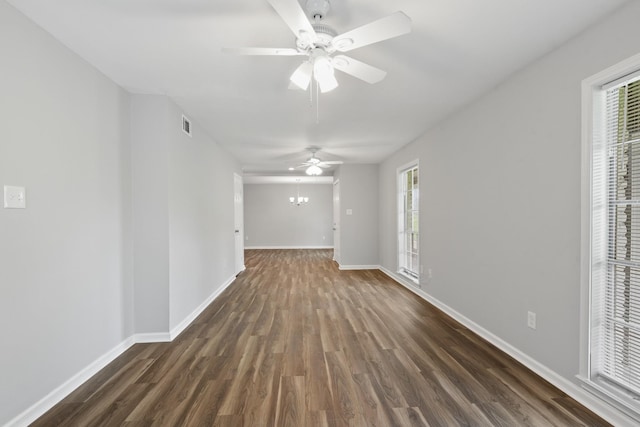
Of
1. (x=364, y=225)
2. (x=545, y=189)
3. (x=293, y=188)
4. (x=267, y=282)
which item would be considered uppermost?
(x=293, y=188)

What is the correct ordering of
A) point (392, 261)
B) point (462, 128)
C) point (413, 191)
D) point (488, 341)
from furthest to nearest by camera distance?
point (392, 261) < point (413, 191) < point (462, 128) < point (488, 341)

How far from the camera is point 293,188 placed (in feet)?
34.7

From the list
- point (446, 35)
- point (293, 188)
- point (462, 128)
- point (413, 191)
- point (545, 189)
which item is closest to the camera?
point (446, 35)

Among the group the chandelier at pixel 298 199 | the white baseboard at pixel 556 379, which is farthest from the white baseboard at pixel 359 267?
the chandelier at pixel 298 199

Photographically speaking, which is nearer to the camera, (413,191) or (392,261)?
(413,191)

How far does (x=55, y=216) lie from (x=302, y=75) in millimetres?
1939

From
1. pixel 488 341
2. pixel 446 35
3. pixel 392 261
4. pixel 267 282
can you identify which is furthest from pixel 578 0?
pixel 267 282

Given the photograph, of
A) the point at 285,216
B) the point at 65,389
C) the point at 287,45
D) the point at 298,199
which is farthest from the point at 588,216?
the point at 285,216

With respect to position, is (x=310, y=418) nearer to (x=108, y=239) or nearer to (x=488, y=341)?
(x=488, y=341)

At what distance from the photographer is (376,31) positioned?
56.4 inches

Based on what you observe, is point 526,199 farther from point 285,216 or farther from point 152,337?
point 285,216

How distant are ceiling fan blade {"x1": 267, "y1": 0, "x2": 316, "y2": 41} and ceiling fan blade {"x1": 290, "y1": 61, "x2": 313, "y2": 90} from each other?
0.73ft

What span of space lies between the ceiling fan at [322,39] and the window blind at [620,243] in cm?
148

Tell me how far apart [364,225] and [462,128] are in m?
3.72
